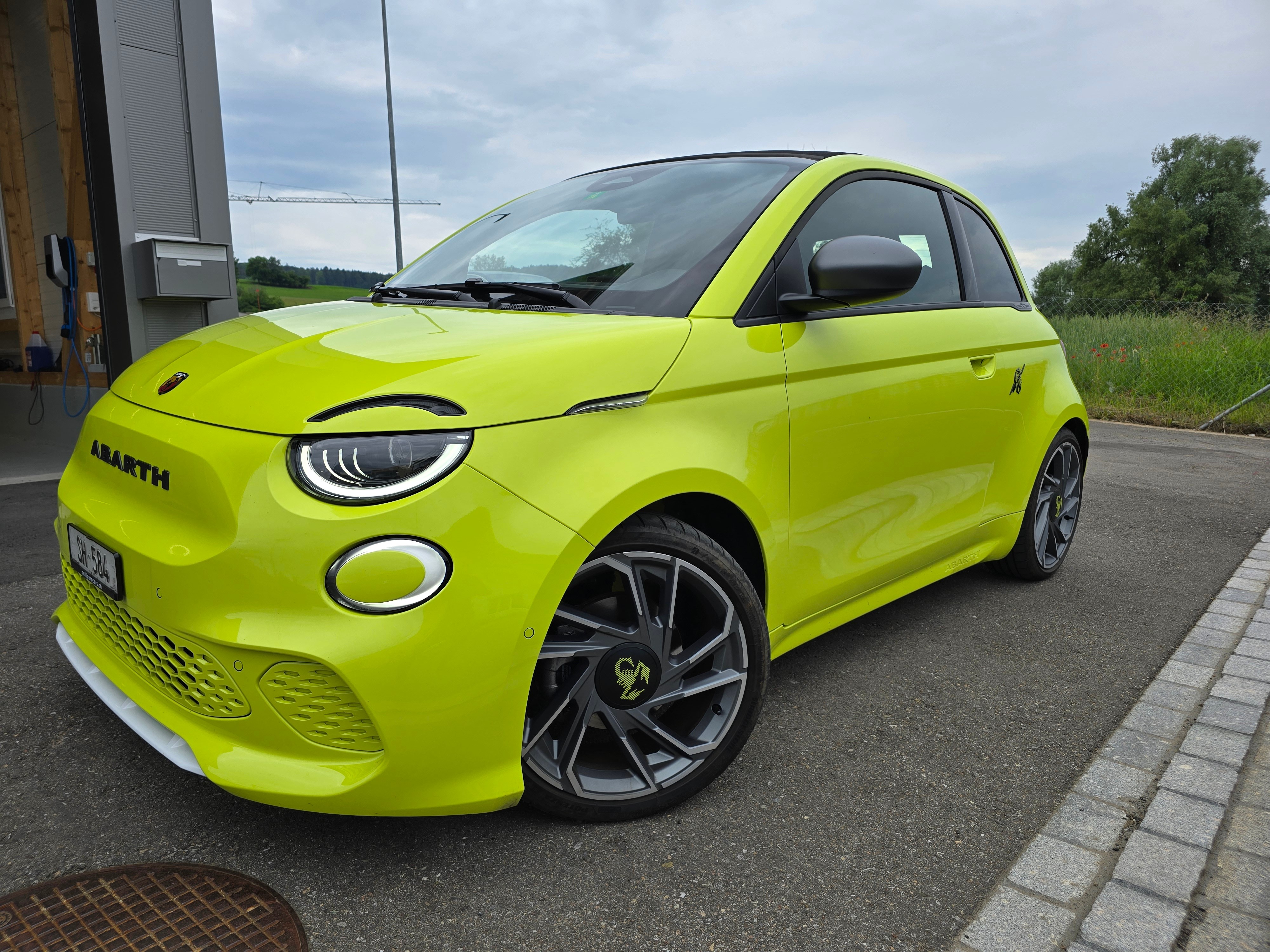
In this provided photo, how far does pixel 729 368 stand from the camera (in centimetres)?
211

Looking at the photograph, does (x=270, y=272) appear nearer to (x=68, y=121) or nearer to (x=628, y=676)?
(x=68, y=121)

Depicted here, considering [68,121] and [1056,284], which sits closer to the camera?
[68,121]

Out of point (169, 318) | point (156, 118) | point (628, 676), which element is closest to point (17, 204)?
point (156, 118)

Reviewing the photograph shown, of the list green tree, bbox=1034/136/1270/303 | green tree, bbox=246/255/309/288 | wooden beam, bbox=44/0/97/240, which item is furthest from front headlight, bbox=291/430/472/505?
green tree, bbox=1034/136/1270/303

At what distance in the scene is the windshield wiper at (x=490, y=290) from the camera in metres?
2.26

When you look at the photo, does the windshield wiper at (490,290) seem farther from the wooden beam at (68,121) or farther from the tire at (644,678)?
the wooden beam at (68,121)

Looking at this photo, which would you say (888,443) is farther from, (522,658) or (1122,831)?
(522,658)

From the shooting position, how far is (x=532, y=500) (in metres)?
1.68

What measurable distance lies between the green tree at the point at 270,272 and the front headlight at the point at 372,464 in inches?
189

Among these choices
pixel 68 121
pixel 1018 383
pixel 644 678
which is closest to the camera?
pixel 644 678

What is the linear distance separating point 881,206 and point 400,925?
2.48 m

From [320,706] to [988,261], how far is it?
3.02 meters

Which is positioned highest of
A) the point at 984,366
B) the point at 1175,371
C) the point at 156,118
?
the point at 156,118

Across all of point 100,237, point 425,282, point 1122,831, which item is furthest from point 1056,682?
point 100,237
